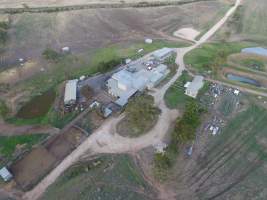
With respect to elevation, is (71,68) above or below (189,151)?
above

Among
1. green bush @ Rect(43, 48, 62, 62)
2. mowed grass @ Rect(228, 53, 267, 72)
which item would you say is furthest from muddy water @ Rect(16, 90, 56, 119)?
mowed grass @ Rect(228, 53, 267, 72)

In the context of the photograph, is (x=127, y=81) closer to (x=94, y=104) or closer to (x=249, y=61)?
(x=94, y=104)

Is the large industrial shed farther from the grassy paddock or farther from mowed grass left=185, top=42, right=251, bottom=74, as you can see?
mowed grass left=185, top=42, right=251, bottom=74

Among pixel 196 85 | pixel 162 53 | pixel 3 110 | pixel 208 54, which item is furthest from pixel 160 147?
pixel 208 54

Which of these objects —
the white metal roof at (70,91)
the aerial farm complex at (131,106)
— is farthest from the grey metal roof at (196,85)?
the white metal roof at (70,91)

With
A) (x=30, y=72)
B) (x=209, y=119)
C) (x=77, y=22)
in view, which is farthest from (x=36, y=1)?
(x=209, y=119)
